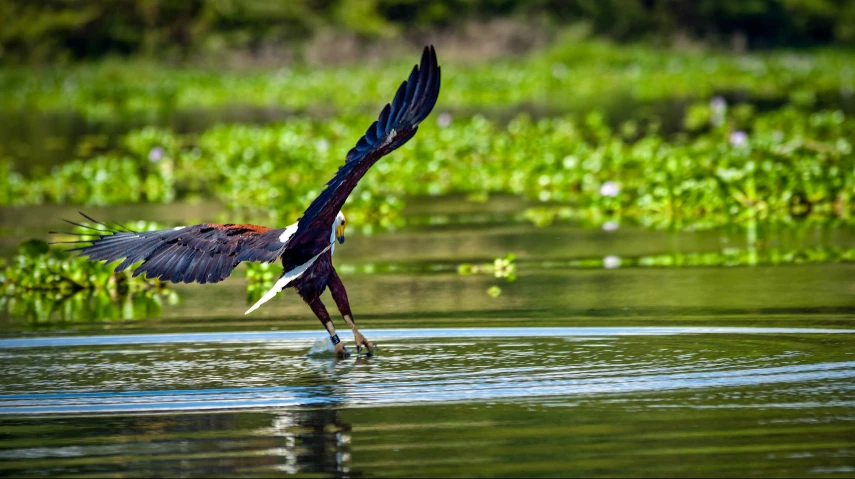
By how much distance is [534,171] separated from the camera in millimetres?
16375

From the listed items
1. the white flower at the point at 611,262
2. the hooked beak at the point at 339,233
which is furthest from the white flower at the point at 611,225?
the hooked beak at the point at 339,233

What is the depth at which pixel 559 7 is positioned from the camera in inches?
1984

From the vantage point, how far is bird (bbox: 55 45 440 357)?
710 cm

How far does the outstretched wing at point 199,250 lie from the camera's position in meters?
7.52

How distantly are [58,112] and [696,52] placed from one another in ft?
58.8

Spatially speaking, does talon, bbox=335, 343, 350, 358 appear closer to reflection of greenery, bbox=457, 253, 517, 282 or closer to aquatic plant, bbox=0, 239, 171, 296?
reflection of greenery, bbox=457, 253, 517, 282

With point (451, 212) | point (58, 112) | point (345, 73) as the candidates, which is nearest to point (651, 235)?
point (451, 212)

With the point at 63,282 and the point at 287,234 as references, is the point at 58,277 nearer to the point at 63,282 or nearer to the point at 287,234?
the point at 63,282

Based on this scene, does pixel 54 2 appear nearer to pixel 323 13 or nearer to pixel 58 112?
pixel 323 13

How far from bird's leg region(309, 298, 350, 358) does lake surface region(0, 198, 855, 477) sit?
0.11 meters

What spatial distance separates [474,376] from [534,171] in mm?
9375

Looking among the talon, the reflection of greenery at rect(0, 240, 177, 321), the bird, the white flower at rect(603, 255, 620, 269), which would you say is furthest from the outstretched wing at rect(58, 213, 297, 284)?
the white flower at rect(603, 255, 620, 269)

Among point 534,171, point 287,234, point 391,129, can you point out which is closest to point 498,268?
point 287,234

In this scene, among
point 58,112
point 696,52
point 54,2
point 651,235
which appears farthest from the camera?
point 54,2
